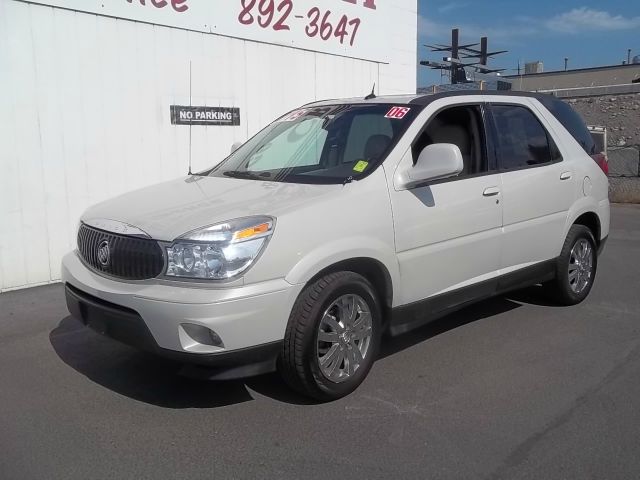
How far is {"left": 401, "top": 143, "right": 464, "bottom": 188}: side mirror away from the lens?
3.91 meters

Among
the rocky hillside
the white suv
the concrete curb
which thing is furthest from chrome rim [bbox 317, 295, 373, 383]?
the rocky hillside

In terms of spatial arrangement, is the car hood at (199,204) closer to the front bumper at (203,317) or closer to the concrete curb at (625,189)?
the front bumper at (203,317)

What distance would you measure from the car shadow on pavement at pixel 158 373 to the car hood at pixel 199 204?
78 cm

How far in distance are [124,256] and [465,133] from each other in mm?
2649

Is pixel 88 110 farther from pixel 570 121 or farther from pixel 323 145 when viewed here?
pixel 570 121

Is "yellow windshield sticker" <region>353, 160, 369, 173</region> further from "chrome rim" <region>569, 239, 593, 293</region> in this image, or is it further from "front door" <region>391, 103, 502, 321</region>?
"chrome rim" <region>569, 239, 593, 293</region>

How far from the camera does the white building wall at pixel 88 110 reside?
246 inches

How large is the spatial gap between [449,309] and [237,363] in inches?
69.1

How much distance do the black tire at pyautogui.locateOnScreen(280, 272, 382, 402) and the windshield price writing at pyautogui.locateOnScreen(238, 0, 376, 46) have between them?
5430 mm

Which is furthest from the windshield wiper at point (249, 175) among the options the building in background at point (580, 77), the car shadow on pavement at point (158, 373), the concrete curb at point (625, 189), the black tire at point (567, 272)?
the building in background at point (580, 77)

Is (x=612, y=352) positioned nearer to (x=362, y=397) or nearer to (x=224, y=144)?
(x=362, y=397)

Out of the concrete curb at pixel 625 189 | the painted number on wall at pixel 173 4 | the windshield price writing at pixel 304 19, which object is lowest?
the concrete curb at pixel 625 189

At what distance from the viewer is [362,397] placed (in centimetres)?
383

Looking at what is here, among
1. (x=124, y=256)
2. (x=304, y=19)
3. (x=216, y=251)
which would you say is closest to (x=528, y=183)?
(x=216, y=251)
